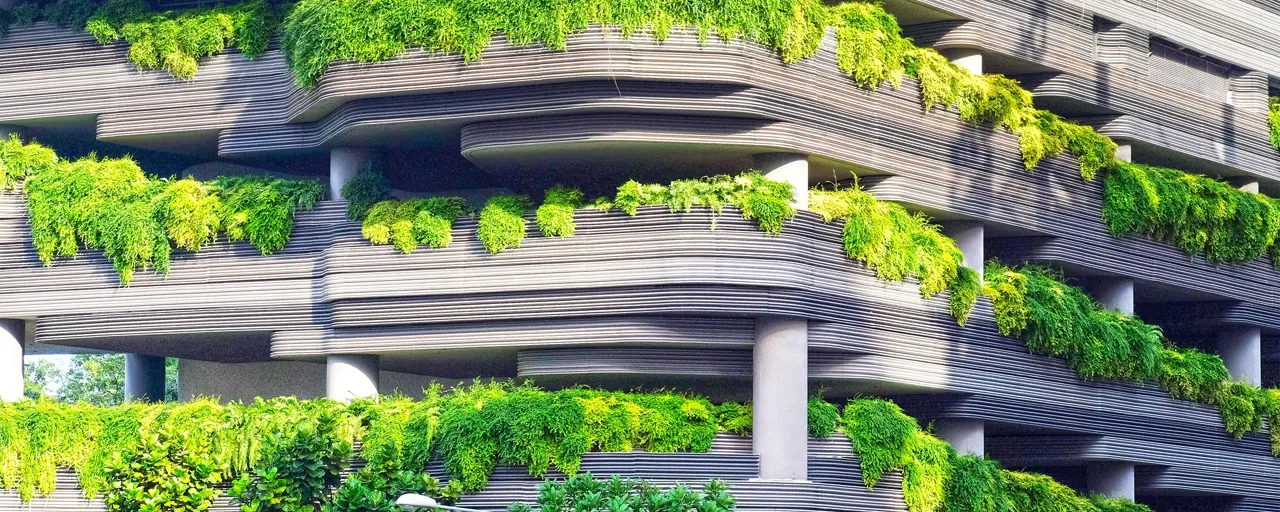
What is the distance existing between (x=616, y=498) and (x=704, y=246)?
638 cm

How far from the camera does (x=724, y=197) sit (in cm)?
3794

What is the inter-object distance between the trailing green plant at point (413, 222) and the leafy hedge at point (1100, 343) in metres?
10.5

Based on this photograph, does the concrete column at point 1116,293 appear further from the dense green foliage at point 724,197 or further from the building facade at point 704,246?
the dense green foliage at point 724,197

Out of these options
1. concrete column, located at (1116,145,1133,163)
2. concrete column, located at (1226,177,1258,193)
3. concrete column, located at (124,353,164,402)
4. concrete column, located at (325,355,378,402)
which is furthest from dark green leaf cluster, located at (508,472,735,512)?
concrete column, located at (1226,177,1258,193)

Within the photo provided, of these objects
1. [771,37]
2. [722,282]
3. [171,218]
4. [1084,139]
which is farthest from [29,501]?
[1084,139]

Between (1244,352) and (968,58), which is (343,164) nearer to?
(968,58)

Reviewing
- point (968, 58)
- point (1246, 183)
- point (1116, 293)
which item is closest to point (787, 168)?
point (968, 58)

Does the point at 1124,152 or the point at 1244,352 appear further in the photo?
the point at 1244,352

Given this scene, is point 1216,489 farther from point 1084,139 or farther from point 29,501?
point 29,501

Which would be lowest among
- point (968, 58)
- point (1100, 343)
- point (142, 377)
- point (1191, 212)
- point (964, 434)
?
point (964, 434)

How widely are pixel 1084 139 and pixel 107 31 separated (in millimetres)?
19883

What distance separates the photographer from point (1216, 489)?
4634cm

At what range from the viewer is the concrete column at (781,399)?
37531mm

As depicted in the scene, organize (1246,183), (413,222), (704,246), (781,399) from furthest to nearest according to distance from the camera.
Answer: (1246,183) < (413,222) < (781,399) < (704,246)
